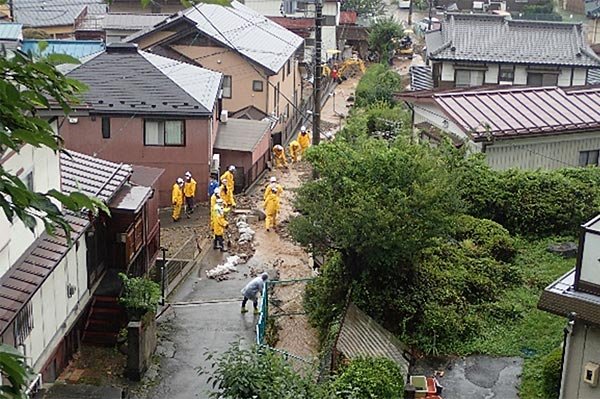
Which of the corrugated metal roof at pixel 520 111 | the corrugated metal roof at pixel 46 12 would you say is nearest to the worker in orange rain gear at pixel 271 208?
the corrugated metal roof at pixel 520 111

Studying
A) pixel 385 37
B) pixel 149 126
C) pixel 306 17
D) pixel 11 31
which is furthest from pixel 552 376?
→ pixel 385 37

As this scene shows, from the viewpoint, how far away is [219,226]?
21547mm

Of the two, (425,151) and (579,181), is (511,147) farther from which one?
(425,151)

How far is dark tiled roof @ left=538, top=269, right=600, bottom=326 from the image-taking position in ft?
30.7

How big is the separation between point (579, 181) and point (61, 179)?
449 inches

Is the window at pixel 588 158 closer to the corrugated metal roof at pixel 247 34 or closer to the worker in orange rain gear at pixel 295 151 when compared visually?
the worker in orange rain gear at pixel 295 151

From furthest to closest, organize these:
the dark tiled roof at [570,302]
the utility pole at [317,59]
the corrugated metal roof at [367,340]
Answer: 1. the utility pole at [317,59]
2. the corrugated metal roof at [367,340]
3. the dark tiled roof at [570,302]

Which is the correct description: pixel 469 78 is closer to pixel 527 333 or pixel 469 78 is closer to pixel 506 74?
pixel 506 74

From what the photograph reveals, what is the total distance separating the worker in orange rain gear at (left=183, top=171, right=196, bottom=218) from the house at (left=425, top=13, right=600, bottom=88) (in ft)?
47.0

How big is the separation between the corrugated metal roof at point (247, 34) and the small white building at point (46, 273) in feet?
58.6

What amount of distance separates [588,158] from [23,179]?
14801 mm

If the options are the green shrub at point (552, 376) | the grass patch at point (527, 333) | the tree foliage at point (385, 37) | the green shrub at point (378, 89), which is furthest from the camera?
the tree foliage at point (385, 37)

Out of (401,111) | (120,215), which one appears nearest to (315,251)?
(120,215)

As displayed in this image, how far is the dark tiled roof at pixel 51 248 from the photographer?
1118 cm
